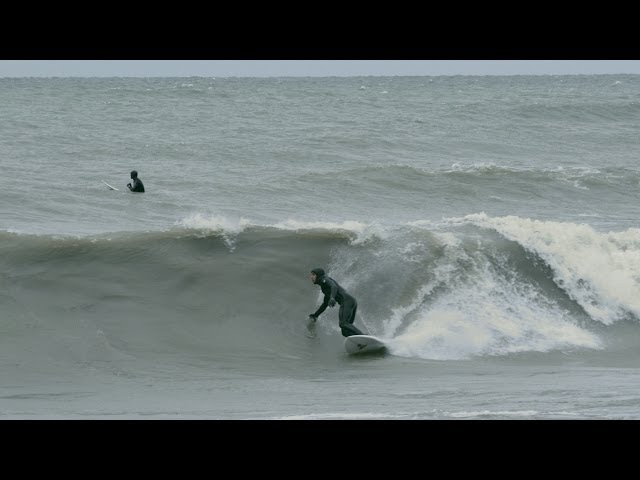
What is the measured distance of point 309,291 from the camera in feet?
49.3

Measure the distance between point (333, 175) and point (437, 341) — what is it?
1479 cm

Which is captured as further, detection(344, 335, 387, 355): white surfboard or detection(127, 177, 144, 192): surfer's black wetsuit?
detection(127, 177, 144, 192): surfer's black wetsuit

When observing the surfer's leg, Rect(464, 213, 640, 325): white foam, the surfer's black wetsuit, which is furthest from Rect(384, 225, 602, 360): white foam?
the surfer's black wetsuit

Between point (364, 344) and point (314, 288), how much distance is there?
2640mm

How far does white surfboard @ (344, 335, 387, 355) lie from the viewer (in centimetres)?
1261

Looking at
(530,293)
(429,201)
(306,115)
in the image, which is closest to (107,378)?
(530,293)

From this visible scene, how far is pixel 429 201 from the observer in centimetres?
2488

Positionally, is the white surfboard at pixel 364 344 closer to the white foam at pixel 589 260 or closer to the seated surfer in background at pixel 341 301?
the seated surfer in background at pixel 341 301

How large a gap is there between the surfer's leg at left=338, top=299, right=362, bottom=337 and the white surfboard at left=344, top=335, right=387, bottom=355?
0.18 meters

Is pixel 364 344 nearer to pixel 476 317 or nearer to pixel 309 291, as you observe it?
pixel 476 317

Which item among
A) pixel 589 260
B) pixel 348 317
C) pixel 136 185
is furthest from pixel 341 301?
pixel 136 185

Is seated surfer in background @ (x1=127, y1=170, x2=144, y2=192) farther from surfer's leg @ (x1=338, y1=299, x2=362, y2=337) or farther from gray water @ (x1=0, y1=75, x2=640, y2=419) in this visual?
surfer's leg @ (x1=338, y1=299, x2=362, y2=337)

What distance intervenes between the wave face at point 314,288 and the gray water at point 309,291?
37 mm

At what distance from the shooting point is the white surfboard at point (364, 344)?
496 inches
